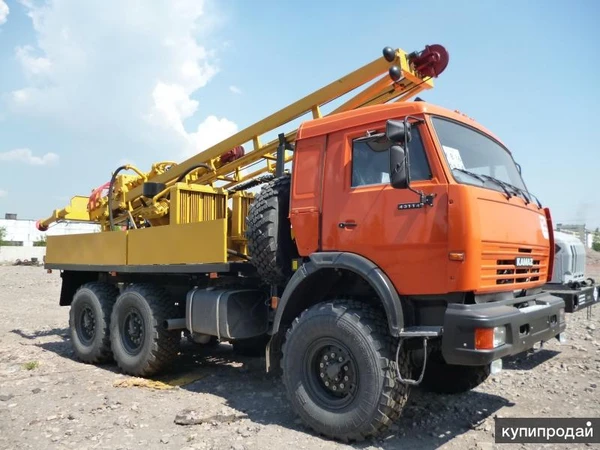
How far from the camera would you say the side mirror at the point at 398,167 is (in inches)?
156

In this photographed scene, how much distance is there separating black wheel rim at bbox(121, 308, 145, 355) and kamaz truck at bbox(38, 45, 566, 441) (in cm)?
4

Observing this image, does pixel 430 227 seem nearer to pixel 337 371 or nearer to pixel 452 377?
pixel 337 371

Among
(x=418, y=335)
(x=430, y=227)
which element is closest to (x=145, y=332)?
(x=418, y=335)

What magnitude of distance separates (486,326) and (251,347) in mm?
4451

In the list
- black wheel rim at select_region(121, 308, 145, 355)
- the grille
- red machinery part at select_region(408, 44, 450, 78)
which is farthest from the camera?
black wheel rim at select_region(121, 308, 145, 355)

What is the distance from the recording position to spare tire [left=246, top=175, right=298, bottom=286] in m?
4.98

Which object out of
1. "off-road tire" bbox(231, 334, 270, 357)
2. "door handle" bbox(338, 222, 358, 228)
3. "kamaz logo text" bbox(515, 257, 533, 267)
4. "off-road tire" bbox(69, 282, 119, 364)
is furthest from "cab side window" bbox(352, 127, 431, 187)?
"off-road tire" bbox(69, 282, 119, 364)

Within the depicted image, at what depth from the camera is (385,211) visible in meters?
4.24

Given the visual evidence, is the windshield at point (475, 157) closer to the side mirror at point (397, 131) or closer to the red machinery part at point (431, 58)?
the side mirror at point (397, 131)

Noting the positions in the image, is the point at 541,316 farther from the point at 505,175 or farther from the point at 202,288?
the point at 202,288

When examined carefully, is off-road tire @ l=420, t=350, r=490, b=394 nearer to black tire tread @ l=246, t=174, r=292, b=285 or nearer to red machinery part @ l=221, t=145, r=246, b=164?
black tire tread @ l=246, t=174, r=292, b=285

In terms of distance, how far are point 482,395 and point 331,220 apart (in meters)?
2.65

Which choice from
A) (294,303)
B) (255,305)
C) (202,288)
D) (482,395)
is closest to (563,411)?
(482,395)

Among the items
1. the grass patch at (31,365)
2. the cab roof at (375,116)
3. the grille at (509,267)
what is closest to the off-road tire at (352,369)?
the grille at (509,267)
